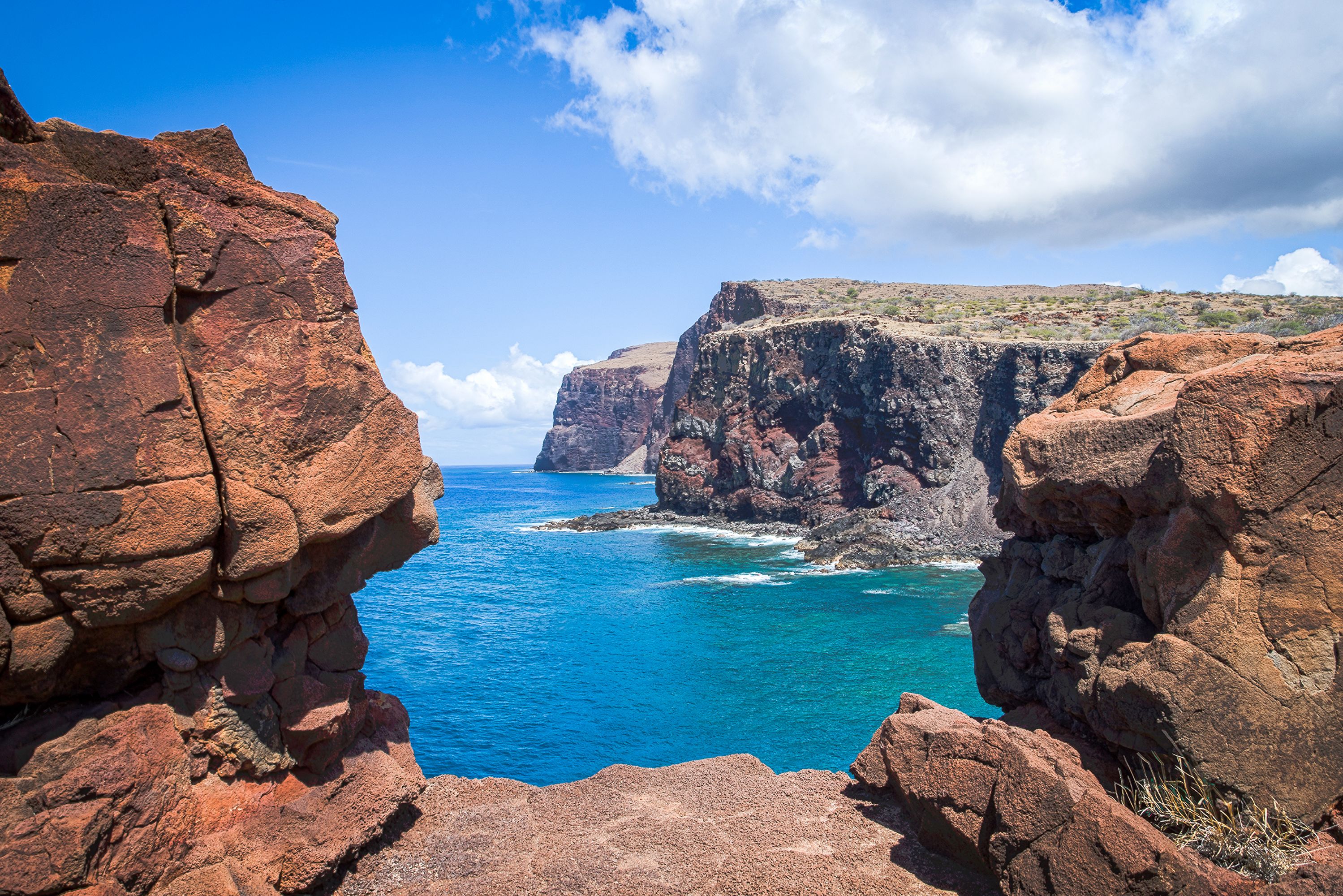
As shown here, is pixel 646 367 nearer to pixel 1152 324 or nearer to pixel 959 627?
pixel 1152 324

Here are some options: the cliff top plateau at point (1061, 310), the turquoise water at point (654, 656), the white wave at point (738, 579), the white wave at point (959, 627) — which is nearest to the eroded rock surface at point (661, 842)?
the turquoise water at point (654, 656)

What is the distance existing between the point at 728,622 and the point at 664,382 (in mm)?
132755

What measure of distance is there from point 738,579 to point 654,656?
14.7m

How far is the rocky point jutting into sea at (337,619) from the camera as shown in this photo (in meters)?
7.80

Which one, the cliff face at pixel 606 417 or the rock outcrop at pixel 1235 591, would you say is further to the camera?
the cliff face at pixel 606 417

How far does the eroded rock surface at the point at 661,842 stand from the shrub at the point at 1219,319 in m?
55.0

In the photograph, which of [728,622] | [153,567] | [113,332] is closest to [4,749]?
[153,567]

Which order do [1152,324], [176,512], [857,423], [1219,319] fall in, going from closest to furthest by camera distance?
1. [176,512]
2. [1219,319]
3. [1152,324]
4. [857,423]

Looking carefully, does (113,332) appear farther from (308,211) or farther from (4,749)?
(4,749)

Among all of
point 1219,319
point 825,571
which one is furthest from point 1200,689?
point 1219,319

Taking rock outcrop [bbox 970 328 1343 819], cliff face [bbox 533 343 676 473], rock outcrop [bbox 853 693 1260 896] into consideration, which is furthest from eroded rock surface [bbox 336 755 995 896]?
cliff face [bbox 533 343 676 473]

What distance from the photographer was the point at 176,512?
8.38 meters

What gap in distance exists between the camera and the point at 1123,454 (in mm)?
10258

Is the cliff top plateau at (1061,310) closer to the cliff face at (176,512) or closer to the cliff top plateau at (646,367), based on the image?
the cliff face at (176,512)
